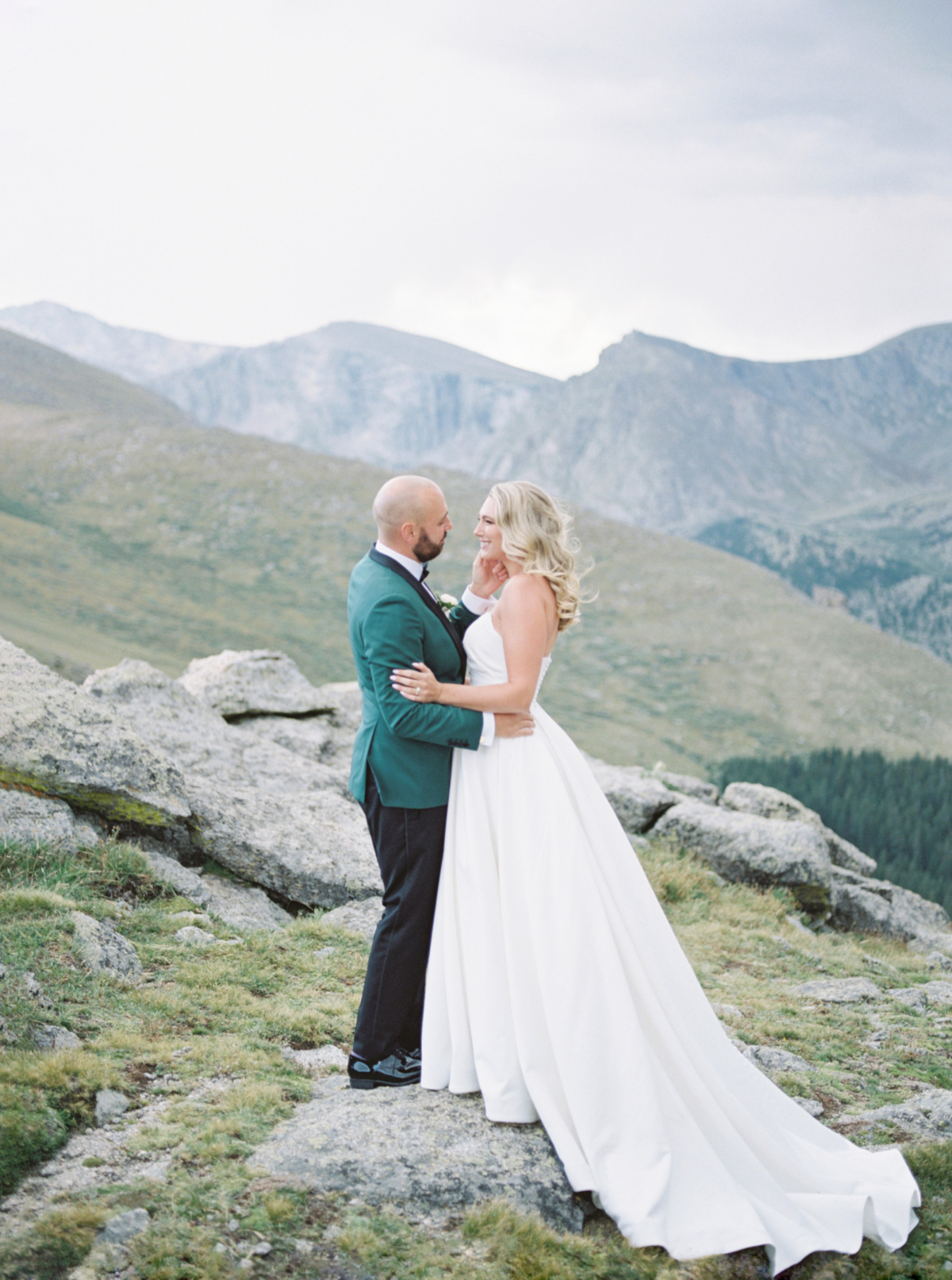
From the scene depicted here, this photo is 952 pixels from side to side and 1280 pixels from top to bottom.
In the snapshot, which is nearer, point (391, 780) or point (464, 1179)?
point (464, 1179)

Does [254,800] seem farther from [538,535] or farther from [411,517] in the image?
[538,535]

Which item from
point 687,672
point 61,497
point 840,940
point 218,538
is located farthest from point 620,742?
point 61,497

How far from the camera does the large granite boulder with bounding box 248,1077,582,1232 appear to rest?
4.55 metres

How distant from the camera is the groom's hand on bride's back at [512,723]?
525cm

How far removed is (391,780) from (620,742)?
2160 inches

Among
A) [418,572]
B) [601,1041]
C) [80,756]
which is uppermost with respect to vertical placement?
[418,572]

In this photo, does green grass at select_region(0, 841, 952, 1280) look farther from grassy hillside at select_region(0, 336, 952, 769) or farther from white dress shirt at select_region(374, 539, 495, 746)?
grassy hillside at select_region(0, 336, 952, 769)

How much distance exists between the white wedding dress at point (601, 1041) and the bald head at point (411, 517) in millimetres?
594

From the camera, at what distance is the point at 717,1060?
205 inches

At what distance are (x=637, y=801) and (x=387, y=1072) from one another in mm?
9235

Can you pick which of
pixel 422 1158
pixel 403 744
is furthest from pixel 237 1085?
pixel 403 744

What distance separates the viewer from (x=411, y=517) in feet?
17.1

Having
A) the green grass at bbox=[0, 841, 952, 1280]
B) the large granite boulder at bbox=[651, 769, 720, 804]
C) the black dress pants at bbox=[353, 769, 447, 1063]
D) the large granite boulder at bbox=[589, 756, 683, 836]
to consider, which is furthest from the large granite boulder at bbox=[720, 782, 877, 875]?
the black dress pants at bbox=[353, 769, 447, 1063]

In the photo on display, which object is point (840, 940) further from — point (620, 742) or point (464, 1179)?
point (620, 742)
